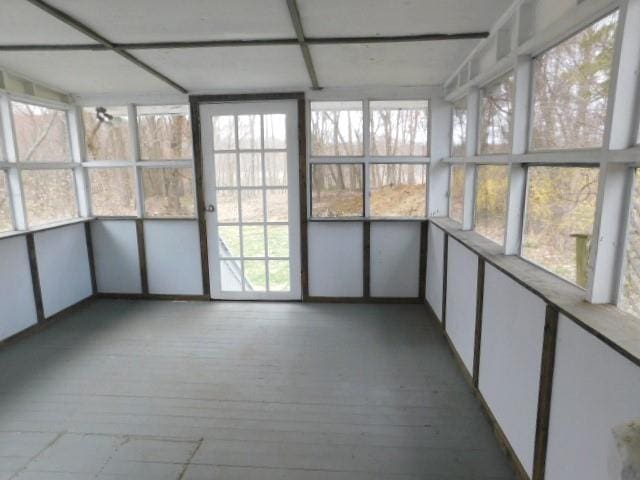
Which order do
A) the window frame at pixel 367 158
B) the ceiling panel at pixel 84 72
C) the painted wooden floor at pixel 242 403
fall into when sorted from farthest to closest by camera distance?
1. the window frame at pixel 367 158
2. the ceiling panel at pixel 84 72
3. the painted wooden floor at pixel 242 403

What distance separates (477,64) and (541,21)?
40.8 inches

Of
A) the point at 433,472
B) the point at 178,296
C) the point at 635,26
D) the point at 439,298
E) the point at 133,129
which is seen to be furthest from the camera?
the point at 178,296

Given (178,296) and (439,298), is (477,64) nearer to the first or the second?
(439,298)

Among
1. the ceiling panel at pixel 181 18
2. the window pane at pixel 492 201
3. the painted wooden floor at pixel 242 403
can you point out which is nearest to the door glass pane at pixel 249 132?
the ceiling panel at pixel 181 18

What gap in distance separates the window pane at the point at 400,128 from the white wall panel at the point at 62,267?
10.9ft

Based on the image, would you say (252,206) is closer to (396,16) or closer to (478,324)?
(396,16)

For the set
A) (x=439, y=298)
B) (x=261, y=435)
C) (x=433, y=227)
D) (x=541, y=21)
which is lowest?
(x=261, y=435)

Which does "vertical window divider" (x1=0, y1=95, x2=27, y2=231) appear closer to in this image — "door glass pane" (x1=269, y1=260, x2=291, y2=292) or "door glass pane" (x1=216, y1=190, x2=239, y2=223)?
"door glass pane" (x1=216, y1=190, x2=239, y2=223)

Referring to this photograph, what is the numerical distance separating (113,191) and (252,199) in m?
1.62

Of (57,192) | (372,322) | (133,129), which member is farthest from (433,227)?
(57,192)

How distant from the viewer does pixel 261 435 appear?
2.25 meters

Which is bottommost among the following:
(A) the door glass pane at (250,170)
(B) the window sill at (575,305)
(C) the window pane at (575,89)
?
(B) the window sill at (575,305)

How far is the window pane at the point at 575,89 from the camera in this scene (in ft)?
5.05

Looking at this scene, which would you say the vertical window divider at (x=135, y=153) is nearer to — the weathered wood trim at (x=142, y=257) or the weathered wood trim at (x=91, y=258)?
the weathered wood trim at (x=142, y=257)
